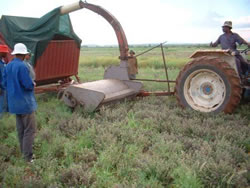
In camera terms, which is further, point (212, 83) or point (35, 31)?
point (35, 31)

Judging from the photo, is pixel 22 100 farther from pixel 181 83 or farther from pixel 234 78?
pixel 234 78

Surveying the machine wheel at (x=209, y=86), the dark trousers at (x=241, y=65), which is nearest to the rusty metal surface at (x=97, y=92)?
the machine wheel at (x=209, y=86)

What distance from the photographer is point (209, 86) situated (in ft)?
19.7

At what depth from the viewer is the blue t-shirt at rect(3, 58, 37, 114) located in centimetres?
384

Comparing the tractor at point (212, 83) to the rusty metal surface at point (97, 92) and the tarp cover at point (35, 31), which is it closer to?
the rusty metal surface at point (97, 92)

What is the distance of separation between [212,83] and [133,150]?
2877mm

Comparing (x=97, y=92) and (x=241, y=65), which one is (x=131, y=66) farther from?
(x=241, y=65)

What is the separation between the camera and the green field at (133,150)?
3303mm

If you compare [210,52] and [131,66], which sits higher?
[210,52]

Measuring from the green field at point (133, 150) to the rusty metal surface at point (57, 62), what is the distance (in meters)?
1.87

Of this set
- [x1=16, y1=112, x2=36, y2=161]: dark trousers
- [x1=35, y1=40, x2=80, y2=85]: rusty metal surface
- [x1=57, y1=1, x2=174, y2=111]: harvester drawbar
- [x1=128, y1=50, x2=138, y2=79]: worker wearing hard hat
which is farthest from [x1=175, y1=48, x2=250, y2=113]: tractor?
[x1=35, y1=40, x2=80, y2=85]: rusty metal surface

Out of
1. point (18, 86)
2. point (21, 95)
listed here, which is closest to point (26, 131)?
point (21, 95)

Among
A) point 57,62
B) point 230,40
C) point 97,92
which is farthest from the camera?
point 57,62

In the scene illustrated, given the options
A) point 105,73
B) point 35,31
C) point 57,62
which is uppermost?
point 35,31
